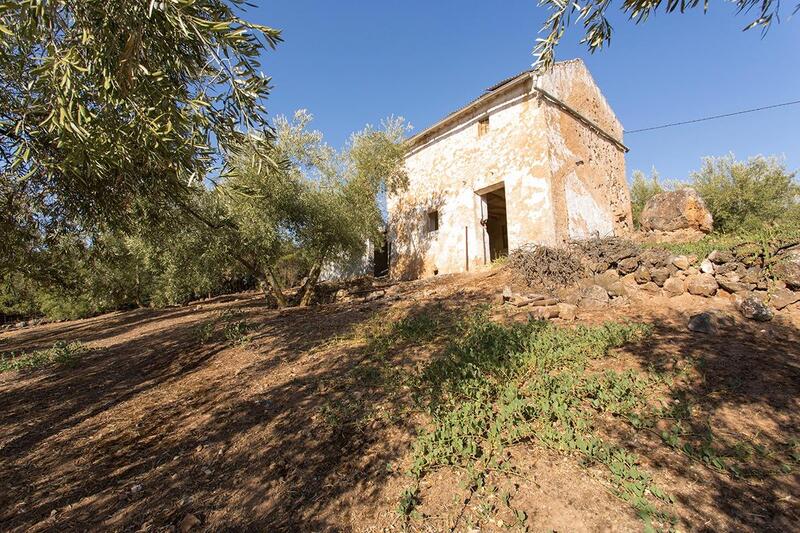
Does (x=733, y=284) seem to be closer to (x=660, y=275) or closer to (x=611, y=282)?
(x=660, y=275)

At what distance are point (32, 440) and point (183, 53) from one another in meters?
4.75

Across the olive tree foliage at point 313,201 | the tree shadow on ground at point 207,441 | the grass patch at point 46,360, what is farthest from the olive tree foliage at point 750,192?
the grass patch at point 46,360

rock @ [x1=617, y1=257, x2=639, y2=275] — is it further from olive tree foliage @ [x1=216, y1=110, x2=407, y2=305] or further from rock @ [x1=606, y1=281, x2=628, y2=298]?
olive tree foliage @ [x1=216, y1=110, x2=407, y2=305]

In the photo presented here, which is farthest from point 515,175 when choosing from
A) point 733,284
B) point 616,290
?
point 733,284

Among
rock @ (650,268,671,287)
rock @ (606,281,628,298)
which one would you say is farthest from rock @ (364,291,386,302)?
rock @ (650,268,671,287)

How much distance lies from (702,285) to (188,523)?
783 cm

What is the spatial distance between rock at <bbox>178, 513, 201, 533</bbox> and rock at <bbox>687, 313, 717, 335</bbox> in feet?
20.9

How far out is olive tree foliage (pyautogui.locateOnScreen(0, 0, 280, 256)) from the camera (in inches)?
102

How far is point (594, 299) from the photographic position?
689cm

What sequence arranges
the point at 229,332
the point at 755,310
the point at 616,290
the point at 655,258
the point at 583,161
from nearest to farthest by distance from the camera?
the point at 755,310
the point at 616,290
the point at 655,258
the point at 229,332
the point at 583,161

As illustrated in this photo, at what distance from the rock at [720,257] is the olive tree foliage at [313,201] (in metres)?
7.74

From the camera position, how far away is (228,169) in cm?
363

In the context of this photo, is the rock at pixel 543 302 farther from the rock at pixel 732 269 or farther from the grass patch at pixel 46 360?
the grass patch at pixel 46 360

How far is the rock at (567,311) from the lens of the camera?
6.41 meters
